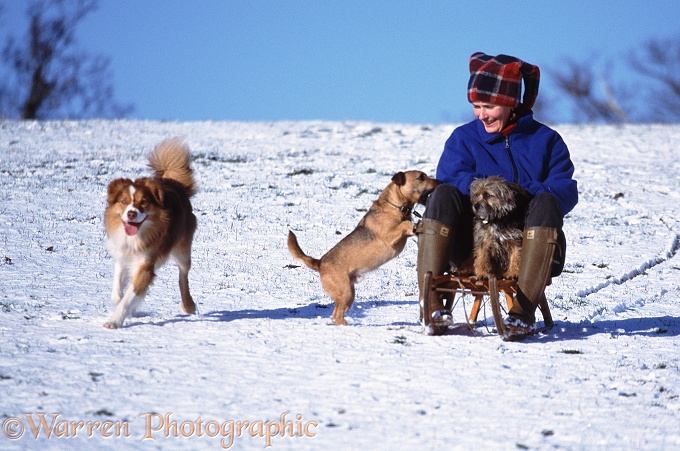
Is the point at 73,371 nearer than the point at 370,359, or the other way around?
the point at 73,371

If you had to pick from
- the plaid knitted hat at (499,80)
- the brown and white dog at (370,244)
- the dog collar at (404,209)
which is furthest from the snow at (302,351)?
the plaid knitted hat at (499,80)

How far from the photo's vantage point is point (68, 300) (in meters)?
6.07

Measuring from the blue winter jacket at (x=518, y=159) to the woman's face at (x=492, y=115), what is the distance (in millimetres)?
55

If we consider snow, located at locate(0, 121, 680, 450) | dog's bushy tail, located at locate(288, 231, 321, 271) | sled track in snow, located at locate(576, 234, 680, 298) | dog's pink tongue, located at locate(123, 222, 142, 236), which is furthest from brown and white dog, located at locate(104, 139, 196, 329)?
sled track in snow, located at locate(576, 234, 680, 298)

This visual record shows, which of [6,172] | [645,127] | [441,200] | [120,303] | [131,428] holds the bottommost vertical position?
[131,428]

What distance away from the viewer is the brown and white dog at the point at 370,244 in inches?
229

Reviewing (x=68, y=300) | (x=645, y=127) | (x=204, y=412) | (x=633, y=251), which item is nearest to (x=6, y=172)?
(x=68, y=300)

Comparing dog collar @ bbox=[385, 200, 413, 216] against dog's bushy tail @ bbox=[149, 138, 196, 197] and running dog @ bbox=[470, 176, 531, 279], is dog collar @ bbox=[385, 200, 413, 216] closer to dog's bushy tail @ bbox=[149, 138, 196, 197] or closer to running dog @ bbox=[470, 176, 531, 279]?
running dog @ bbox=[470, 176, 531, 279]

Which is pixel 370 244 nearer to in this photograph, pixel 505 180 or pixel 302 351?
pixel 505 180

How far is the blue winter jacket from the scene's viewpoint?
528 cm

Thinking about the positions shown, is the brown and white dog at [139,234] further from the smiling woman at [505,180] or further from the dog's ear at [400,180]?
the smiling woman at [505,180]

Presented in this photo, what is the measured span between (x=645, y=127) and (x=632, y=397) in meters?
19.6

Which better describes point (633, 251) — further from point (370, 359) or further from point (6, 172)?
point (6, 172)

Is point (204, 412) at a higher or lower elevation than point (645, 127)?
lower
